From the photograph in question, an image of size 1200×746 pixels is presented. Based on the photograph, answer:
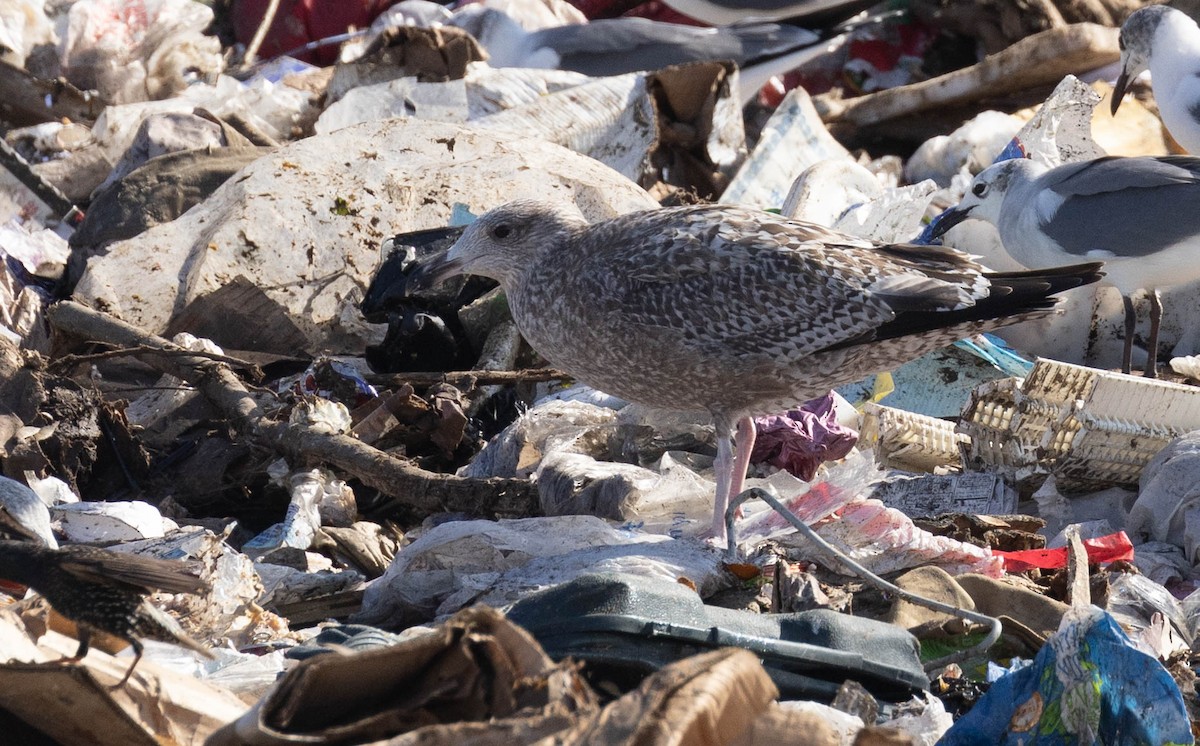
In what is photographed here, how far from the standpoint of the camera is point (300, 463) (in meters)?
4.25

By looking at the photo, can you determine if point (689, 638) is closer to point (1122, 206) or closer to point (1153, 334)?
point (1153, 334)

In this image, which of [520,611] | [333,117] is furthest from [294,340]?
[520,611]

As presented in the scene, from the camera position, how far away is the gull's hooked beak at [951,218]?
557 cm

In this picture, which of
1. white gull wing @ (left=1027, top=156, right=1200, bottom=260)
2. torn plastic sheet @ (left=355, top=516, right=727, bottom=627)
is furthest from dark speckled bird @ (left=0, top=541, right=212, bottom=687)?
white gull wing @ (left=1027, top=156, right=1200, bottom=260)

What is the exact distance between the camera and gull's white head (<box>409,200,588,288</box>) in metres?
3.91

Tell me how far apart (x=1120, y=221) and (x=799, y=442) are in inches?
67.4

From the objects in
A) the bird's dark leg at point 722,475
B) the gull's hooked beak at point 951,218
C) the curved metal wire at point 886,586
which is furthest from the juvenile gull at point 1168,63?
the curved metal wire at point 886,586

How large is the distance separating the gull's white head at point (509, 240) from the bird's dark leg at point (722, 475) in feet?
2.20

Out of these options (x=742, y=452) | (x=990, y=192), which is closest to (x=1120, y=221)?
(x=990, y=192)

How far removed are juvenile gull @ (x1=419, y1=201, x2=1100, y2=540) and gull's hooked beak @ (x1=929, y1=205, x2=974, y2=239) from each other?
183cm

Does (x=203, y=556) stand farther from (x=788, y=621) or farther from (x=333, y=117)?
(x=333, y=117)

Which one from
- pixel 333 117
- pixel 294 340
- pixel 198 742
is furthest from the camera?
pixel 333 117

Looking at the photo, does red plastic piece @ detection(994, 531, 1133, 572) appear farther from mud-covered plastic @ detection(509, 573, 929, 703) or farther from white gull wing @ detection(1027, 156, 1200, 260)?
white gull wing @ detection(1027, 156, 1200, 260)

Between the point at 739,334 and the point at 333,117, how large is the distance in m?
3.32
